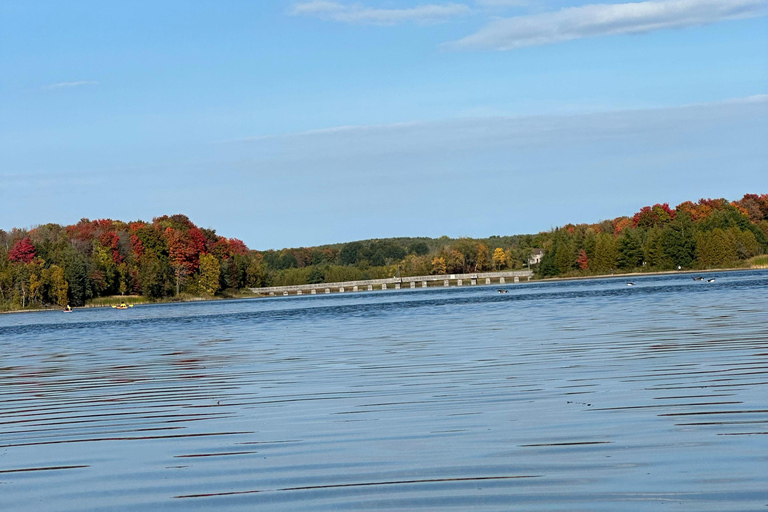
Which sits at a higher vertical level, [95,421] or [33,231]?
[33,231]

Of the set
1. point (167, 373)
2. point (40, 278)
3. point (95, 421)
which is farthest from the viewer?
point (40, 278)

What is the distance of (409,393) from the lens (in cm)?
1542

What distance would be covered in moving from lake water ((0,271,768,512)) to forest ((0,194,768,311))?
12005cm

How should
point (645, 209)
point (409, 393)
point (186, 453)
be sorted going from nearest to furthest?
point (186, 453)
point (409, 393)
point (645, 209)

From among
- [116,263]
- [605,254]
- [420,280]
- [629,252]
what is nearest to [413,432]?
[116,263]

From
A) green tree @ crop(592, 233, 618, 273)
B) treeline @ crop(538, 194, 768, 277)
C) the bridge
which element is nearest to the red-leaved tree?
the bridge

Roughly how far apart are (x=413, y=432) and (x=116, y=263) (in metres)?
151

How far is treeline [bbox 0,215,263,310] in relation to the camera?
5310 inches

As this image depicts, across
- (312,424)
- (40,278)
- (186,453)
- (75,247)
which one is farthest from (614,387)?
(75,247)

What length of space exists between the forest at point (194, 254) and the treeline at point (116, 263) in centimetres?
17

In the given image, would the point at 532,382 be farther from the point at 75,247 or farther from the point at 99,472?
the point at 75,247

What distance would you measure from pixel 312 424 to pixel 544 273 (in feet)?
553

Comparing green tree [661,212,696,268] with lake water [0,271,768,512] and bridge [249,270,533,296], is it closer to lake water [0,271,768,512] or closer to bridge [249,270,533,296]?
bridge [249,270,533,296]

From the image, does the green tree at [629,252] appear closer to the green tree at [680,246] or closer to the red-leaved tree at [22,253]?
the green tree at [680,246]
